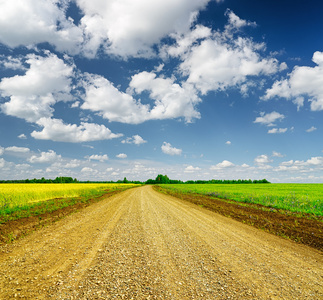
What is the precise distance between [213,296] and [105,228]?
6.93 m

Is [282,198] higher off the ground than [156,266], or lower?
lower

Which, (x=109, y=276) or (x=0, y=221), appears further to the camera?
(x=0, y=221)

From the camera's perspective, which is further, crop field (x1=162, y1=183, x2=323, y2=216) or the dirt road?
crop field (x1=162, y1=183, x2=323, y2=216)

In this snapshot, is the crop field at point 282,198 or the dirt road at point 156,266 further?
the crop field at point 282,198

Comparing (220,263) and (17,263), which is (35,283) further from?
(220,263)

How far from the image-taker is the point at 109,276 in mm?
5074

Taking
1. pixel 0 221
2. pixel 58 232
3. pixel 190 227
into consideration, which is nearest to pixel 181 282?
pixel 190 227

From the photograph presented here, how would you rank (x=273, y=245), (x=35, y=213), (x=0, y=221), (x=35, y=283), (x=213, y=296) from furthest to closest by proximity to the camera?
(x=35, y=213)
(x=0, y=221)
(x=273, y=245)
(x=35, y=283)
(x=213, y=296)

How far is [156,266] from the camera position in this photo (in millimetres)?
5746

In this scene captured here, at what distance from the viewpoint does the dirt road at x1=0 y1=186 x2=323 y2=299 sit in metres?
4.51

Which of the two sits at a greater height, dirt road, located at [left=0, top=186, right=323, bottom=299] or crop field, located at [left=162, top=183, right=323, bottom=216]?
dirt road, located at [left=0, top=186, right=323, bottom=299]

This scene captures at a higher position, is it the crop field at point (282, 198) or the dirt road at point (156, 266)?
the dirt road at point (156, 266)

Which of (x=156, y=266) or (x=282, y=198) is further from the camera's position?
(x=282, y=198)

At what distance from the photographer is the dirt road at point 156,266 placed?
14.8ft
